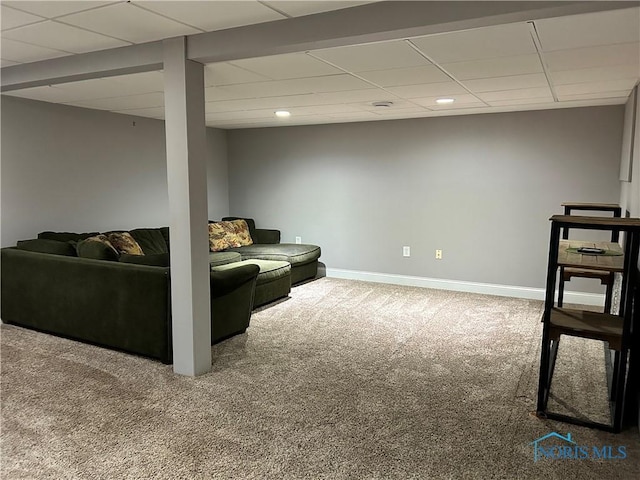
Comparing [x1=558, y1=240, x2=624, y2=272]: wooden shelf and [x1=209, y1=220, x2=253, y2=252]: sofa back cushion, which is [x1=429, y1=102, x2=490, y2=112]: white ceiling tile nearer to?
[x1=558, y1=240, x2=624, y2=272]: wooden shelf

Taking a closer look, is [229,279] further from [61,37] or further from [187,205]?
[61,37]

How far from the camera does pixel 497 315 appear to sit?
4824mm

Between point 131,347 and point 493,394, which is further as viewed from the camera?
point 131,347

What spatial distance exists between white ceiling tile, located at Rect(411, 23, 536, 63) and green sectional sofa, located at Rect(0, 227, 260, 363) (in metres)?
2.19

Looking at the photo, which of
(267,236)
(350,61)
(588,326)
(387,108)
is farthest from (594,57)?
(267,236)

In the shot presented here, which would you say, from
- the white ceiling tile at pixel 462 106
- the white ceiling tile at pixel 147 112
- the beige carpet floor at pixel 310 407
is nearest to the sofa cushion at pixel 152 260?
the beige carpet floor at pixel 310 407

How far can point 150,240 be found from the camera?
5617 millimetres

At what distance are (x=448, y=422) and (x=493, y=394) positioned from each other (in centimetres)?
52

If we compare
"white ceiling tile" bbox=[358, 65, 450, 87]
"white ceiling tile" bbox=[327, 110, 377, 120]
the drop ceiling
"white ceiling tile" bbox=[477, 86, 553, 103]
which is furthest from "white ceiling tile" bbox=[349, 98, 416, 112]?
"white ceiling tile" bbox=[358, 65, 450, 87]

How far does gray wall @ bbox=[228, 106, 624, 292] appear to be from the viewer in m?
5.20

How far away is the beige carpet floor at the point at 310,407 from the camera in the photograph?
230 centimetres

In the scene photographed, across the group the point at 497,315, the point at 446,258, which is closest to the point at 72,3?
the point at 497,315

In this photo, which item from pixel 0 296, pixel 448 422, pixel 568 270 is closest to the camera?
pixel 448 422

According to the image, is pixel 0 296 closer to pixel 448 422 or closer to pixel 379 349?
pixel 379 349
